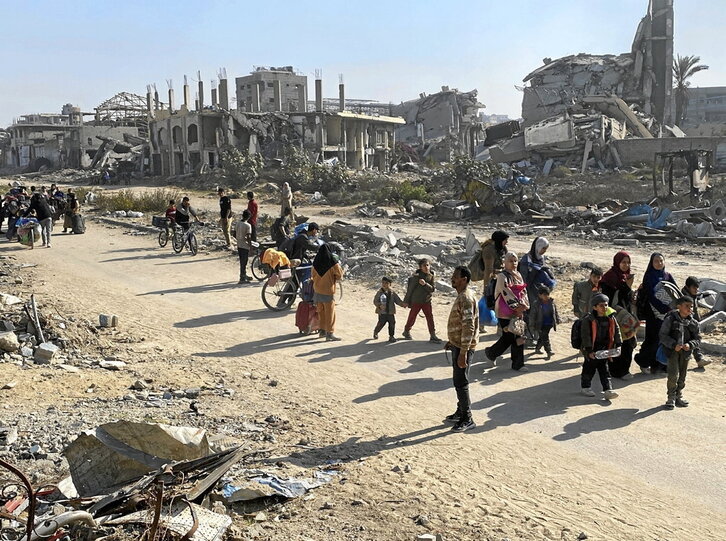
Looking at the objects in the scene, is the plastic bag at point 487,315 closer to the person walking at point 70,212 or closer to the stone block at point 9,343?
the stone block at point 9,343

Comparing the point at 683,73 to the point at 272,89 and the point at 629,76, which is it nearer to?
the point at 629,76

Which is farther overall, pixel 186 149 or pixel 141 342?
pixel 186 149

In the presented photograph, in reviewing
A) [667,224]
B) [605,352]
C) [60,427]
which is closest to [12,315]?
[60,427]

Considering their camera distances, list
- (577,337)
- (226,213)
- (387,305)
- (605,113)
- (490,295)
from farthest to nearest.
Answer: (605,113)
(226,213)
(387,305)
(490,295)
(577,337)

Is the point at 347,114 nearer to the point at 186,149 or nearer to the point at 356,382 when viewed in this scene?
the point at 186,149

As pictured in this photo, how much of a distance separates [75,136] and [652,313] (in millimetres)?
63286

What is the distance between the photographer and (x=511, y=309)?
8406 mm

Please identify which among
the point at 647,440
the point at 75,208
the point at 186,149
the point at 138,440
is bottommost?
the point at 647,440

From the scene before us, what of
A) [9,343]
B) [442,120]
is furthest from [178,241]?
[442,120]

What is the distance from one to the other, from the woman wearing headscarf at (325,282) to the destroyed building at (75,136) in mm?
56537

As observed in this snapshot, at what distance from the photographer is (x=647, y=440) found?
21.0 feet

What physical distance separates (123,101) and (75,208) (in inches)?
2222

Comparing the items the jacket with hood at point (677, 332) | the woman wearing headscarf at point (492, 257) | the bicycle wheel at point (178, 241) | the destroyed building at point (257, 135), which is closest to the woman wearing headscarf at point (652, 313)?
the jacket with hood at point (677, 332)

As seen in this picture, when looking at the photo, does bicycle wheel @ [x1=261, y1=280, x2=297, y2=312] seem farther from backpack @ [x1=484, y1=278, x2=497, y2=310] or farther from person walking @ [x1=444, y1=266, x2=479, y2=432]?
person walking @ [x1=444, y1=266, x2=479, y2=432]
